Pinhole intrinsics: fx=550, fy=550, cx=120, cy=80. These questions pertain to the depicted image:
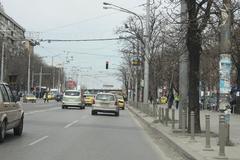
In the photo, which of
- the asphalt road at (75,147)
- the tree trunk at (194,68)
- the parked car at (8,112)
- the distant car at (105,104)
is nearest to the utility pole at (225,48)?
the asphalt road at (75,147)

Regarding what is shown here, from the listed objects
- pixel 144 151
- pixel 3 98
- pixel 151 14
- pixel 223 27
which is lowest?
pixel 144 151

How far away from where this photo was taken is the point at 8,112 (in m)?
16.6

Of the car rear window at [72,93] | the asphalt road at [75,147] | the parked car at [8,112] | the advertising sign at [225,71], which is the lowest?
the asphalt road at [75,147]

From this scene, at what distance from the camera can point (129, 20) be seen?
52.0 m

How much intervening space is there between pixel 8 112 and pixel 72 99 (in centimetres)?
3536

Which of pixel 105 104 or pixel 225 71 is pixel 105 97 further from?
pixel 225 71

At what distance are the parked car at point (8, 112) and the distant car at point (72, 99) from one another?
32.5 m

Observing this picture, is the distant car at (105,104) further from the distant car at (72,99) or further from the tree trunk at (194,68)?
the tree trunk at (194,68)

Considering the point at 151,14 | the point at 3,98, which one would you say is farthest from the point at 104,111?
the point at 3,98

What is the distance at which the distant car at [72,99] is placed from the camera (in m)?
51.6

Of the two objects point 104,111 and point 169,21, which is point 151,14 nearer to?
point 104,111

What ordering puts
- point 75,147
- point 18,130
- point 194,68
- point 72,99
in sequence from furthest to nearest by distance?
point 72,99
point 194,68
point 18,130
point 75,147

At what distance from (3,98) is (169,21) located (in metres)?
7.10

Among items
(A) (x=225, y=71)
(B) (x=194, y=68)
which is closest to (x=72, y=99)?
(B) (x=194, y=68)
